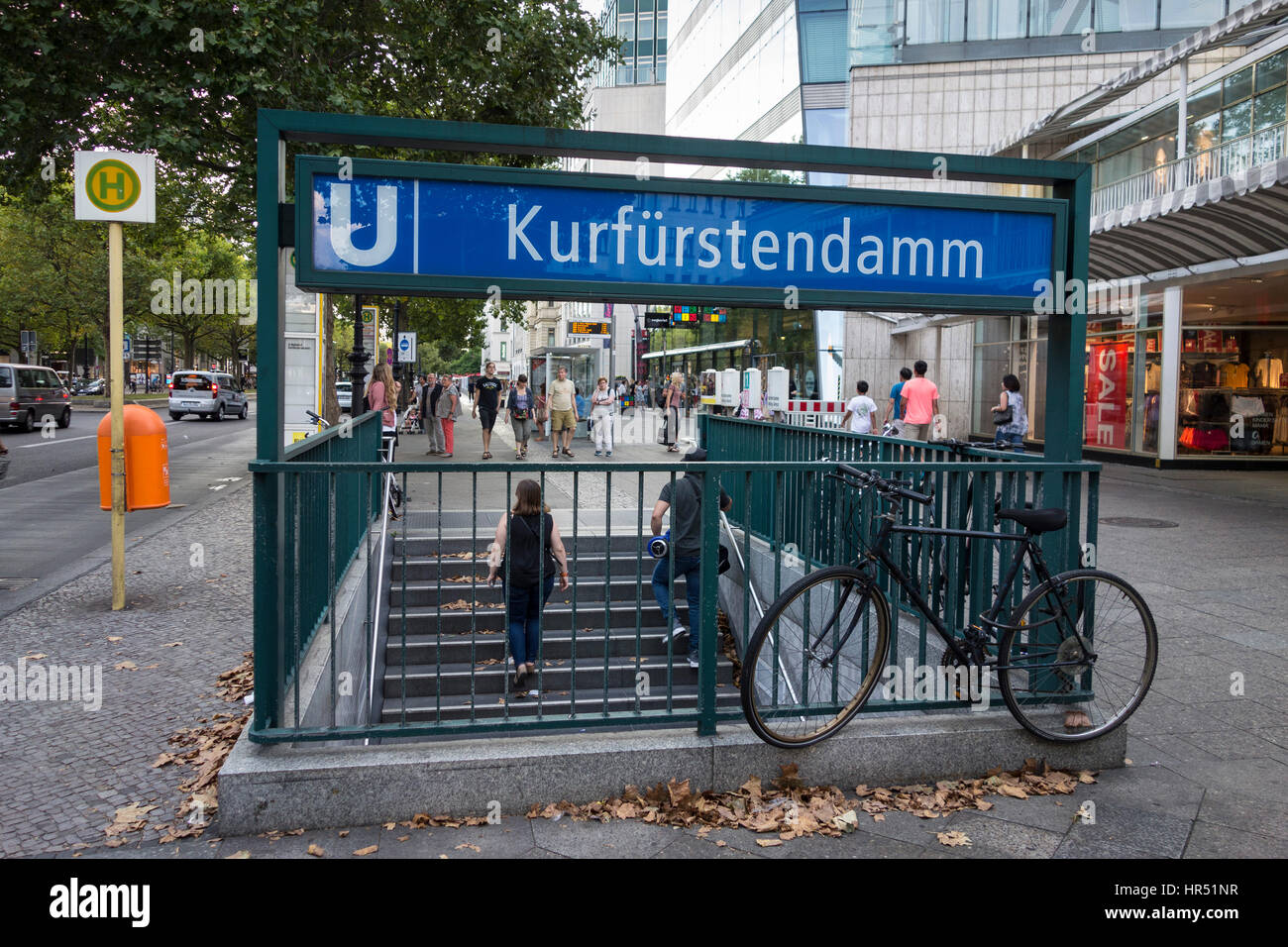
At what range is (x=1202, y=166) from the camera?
58.6ft

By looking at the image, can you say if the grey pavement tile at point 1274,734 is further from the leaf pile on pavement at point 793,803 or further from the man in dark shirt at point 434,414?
the man in dark shirt at point 434,414

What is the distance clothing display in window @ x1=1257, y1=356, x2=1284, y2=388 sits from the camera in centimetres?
2008

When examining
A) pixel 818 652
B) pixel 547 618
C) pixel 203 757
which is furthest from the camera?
pixel 547 618

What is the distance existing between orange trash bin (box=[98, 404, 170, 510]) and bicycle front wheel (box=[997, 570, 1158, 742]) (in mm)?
6164

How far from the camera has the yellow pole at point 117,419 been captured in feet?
22.8

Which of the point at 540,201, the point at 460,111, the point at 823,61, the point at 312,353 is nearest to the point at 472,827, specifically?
the point at 540,201

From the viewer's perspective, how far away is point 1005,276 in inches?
171

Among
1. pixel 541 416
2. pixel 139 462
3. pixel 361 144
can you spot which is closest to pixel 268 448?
pixel 361 144

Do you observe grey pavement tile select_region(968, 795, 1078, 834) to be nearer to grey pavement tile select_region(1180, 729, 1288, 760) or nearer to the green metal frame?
grey pavement tile select_region(1180, 729, 1288, 760)

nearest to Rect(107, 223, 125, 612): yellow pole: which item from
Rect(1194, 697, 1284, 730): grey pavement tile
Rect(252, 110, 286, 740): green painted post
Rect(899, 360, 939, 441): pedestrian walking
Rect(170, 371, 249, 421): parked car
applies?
Rect(252, 110, 286, 740): green painted post

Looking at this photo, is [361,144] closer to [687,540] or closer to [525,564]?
[525,564]

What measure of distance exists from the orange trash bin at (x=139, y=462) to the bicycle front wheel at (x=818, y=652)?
5.43m

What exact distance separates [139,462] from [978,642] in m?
6.32

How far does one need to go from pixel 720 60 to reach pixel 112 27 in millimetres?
42045
